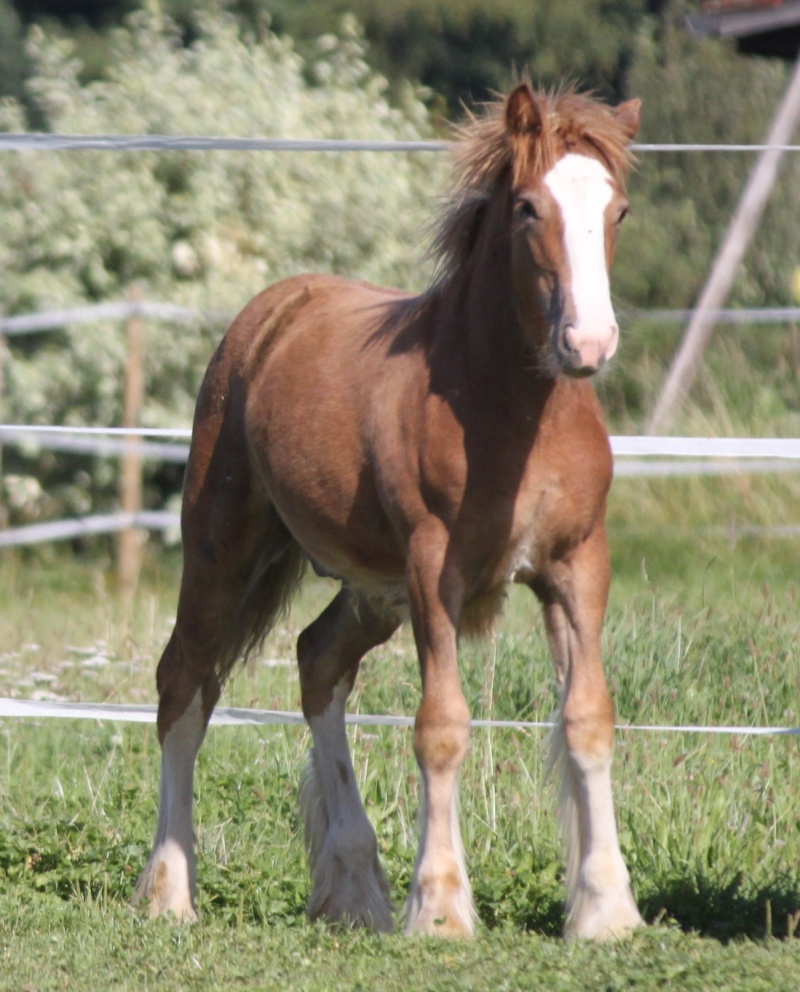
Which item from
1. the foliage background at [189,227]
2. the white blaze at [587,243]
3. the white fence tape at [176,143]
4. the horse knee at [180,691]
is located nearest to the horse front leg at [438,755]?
the white blaze at [587,243]

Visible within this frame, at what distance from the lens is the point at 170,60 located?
13.1m

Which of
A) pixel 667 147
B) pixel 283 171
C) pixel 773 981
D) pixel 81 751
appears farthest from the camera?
pixel 283 171

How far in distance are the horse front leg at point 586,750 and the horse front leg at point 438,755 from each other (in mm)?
252

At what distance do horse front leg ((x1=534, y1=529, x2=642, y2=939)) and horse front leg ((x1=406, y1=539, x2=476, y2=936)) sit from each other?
9.9 inches

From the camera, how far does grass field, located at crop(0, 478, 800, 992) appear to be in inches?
140

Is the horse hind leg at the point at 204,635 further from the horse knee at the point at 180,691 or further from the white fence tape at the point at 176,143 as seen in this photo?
the white fence tape at the point at 176,143

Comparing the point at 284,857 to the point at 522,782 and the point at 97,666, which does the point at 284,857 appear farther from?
the point at 97,666

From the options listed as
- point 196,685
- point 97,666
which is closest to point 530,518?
point 196,685

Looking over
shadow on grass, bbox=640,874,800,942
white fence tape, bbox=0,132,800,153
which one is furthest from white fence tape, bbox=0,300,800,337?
shadow on grass, bbox=640,874,800,942

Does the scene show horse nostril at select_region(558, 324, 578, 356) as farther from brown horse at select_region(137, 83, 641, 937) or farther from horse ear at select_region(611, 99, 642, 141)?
horse ear at select_region(611, 99, 642, 141)

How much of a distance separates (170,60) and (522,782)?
960cm

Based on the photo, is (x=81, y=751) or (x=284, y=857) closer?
(x=284, y=857)

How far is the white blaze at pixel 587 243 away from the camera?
129 inches

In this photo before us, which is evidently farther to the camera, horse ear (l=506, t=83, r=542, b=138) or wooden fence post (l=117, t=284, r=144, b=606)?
wooden fence post (l=117, t=284, r=144, b=606)
